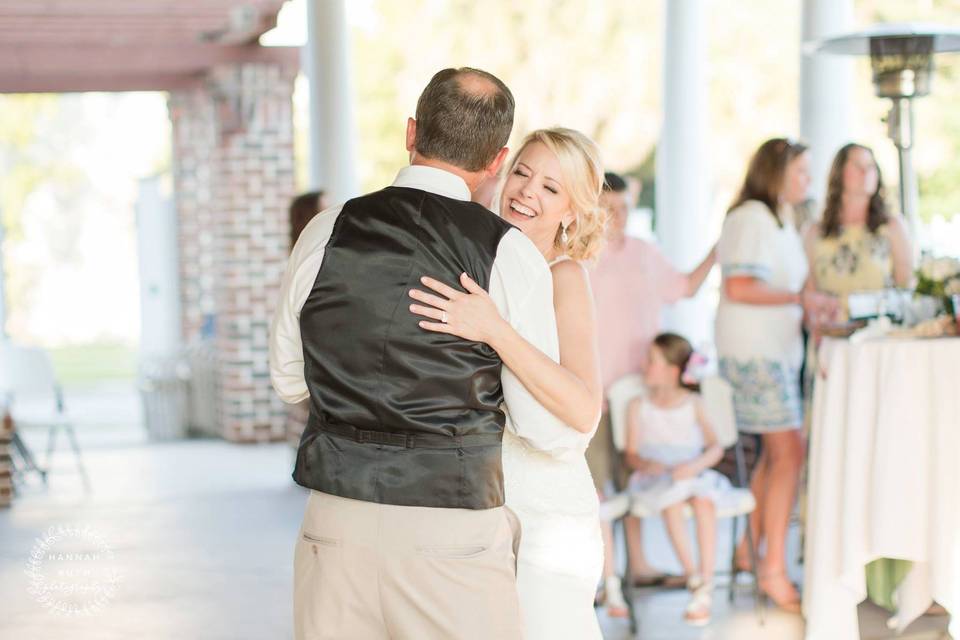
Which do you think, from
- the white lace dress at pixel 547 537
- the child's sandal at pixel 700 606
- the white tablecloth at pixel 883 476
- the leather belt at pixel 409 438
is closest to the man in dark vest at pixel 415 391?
the leather belt at pixel 409 438

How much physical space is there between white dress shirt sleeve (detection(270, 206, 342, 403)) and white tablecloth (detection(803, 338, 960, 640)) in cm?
236

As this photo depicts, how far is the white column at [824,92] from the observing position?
6.21 meters

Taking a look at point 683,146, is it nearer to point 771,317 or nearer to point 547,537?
point 771,317

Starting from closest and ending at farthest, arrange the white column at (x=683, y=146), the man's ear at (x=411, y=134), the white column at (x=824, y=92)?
the man's ear at (x=411, y=134), the white column at (x=824, y=92), the white column at (x=683, y=146)

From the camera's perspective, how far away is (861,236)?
4.92 metres

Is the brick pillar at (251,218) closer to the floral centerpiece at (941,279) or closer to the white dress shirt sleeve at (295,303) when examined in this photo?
the floral centerpiece at (941,279)

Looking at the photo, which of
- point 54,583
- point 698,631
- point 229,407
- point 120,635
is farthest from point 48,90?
point 698,631

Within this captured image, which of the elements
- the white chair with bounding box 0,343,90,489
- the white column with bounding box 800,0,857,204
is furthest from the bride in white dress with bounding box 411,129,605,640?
the white chair with bounding box 0,343,90,489

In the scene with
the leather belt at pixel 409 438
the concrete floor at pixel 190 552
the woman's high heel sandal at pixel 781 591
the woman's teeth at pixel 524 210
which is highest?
the woman's teeth at pixel 524 210

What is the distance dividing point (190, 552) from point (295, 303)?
4114mm

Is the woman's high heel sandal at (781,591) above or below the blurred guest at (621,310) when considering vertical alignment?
below

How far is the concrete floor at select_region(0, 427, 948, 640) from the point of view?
15.3 feet

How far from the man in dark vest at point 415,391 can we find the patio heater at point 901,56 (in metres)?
3.47

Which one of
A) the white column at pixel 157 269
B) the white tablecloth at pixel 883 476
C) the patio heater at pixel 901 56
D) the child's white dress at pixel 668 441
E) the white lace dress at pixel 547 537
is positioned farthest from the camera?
the white column at pixel 157 269
